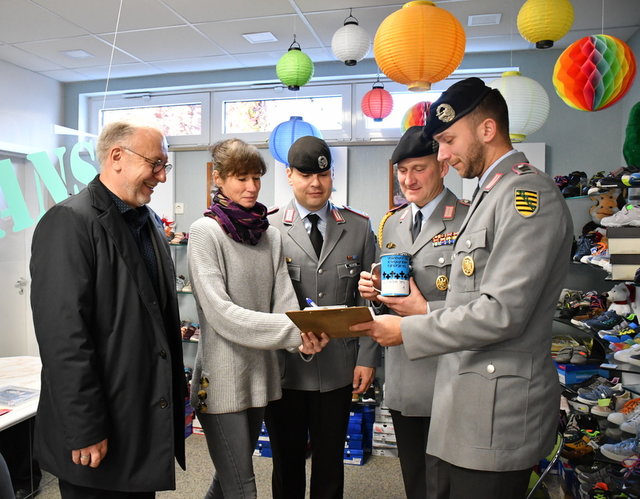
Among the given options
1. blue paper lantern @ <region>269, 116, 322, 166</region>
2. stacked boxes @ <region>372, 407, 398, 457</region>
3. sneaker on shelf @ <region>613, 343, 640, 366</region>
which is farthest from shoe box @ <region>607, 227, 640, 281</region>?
blue paper lantern @ <region>269, 116, 322, 166</region>

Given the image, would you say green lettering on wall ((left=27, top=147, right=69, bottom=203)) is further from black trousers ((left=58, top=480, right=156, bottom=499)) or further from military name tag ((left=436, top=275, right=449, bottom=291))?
military name tag ((left=436, top=275, right=449, bottom=291))

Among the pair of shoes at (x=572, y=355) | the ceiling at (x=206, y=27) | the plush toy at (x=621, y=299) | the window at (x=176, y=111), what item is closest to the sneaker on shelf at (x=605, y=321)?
the plush toy at (x=621, y=299)

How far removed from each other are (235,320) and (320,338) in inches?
12.2

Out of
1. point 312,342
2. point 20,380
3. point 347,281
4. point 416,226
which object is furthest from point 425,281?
point 20,380

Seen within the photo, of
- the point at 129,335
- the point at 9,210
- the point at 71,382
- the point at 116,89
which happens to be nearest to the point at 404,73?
the point at 129,335

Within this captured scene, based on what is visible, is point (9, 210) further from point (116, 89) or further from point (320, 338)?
point (320, 338)

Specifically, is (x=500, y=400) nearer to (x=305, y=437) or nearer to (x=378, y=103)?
(x=305, y=437)

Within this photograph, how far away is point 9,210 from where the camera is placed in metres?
3.83

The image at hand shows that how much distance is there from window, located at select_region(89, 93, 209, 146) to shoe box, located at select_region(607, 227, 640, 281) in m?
4.13

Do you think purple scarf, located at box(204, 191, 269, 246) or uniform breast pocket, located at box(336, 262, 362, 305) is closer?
purple scarf, located at box(204, 191, 269, 246)

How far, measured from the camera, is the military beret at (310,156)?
7.30ft

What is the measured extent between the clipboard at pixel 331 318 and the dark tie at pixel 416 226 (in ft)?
2.18

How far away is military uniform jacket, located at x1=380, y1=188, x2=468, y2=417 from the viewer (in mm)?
2012

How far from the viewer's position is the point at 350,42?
3568 millimetres
